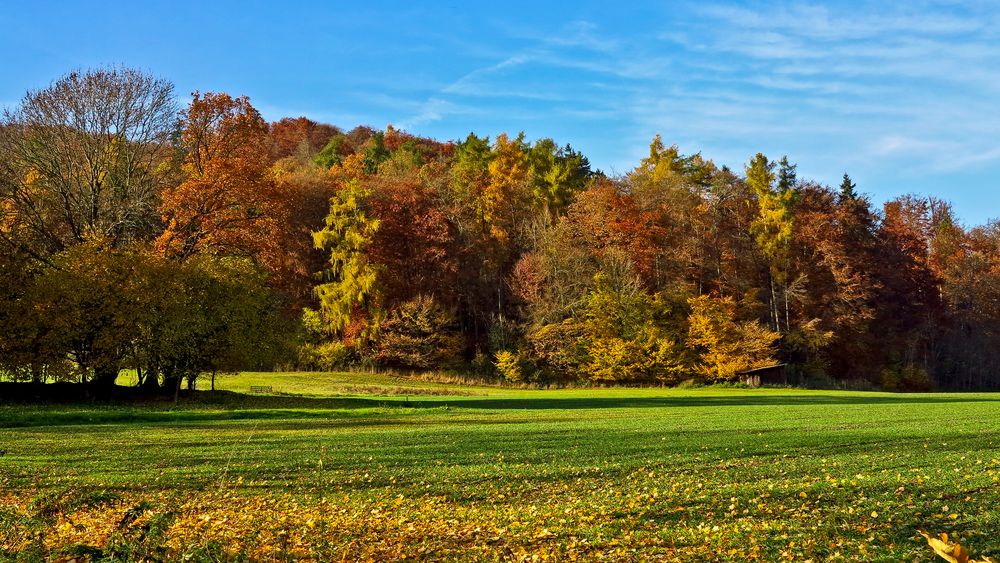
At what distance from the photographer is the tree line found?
30.4 m

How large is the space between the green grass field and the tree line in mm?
9957

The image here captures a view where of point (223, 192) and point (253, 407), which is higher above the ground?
point (223, 192)

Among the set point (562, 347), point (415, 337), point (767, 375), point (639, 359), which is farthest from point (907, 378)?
point (415, 337)

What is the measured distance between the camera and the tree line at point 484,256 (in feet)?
99.9

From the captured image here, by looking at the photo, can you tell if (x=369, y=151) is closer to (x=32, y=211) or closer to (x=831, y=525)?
(x=32, y=211)

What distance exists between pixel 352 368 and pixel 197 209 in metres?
20.6

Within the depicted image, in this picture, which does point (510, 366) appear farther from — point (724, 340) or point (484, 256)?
point (724, 340)

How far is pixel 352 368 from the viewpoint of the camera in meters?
51.5

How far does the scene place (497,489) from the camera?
10.6 m

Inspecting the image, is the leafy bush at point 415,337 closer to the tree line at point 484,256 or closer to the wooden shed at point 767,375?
the tree line at point 484,256

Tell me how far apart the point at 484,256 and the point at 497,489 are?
48610 mm

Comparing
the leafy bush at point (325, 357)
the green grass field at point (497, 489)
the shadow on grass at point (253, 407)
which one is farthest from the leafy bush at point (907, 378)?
the leafy bush at point (325, 357)

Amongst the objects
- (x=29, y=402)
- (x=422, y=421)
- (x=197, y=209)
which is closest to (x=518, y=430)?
(x=422, y=421)

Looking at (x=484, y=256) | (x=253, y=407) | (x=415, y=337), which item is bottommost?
(x=253, y=407)
